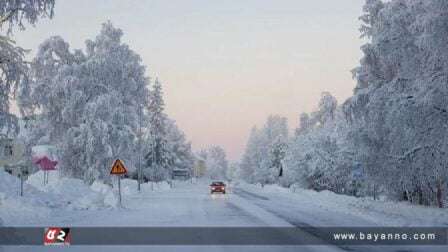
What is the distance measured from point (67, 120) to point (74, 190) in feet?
32.2

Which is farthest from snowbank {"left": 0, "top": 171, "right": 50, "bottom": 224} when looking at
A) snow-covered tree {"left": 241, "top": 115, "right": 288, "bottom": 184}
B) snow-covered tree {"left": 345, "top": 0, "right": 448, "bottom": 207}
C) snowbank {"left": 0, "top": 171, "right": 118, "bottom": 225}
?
snow-covered tree {"left": 241, "top": 115, "right": 288, "bottom": 184}

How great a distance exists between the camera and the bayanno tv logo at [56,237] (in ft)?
41.9

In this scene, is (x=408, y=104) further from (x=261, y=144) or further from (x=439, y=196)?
(x=261, y=144)

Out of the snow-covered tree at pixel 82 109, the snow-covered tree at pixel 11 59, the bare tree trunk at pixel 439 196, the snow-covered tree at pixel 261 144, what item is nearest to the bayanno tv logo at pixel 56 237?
the snow-covered tree at pixel 11 59

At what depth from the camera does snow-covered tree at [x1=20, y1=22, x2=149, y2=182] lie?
3778 cm

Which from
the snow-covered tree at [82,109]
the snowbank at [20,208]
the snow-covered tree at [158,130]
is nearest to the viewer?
the snowbank at [20,208]

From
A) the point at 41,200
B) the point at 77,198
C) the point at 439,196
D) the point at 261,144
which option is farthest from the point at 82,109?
the point at 261,144

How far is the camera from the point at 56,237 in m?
13.4

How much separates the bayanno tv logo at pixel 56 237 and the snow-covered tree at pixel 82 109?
24068 millimetres

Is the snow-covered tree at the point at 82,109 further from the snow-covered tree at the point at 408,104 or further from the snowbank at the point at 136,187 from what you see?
the snow-covered tree at the point at 408,104

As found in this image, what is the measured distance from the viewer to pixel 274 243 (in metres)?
13.5

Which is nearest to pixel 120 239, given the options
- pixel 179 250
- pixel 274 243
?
pixel 179 250

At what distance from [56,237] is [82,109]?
26226 mm

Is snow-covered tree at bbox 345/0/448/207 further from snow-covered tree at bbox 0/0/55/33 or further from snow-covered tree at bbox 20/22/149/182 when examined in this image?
snow-covered tree at bbox 20/22/149/182
